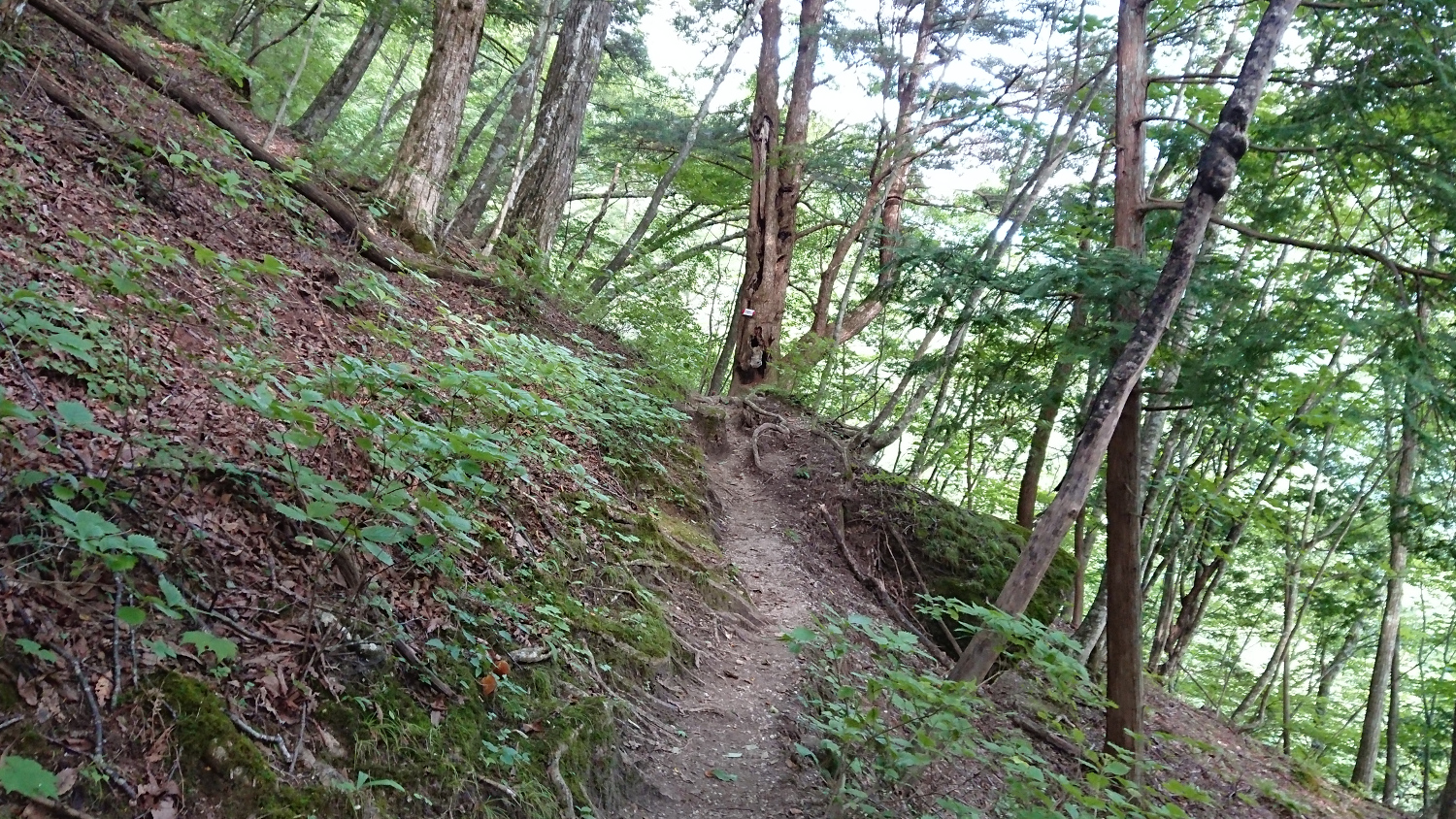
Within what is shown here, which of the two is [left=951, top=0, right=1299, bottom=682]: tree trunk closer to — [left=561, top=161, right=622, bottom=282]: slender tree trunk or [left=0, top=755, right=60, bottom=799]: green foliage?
[left=0, top=755, right=60, bottom=799]: green foliage

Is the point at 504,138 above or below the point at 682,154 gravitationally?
below

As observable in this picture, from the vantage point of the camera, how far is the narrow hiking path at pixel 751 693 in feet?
13.4

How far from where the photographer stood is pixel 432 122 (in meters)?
8.30

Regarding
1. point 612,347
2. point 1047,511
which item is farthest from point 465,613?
point 612,347

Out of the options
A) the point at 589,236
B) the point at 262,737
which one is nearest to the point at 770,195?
the point at 589,236

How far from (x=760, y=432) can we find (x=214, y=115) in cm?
750

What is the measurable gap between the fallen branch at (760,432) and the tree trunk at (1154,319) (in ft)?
18.0

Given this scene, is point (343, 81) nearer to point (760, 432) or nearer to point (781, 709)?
point (760, 432)

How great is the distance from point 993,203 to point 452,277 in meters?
10.5

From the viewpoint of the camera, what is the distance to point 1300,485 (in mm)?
12570

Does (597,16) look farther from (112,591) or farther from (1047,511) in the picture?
(112,591)

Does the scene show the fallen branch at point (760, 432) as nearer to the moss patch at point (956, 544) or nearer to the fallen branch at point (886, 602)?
the moss patch at point (956, 544)

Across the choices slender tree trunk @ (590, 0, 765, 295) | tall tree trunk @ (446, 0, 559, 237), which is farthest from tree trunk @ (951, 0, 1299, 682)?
tall tree trunk @ (446, 0, 559, 237)

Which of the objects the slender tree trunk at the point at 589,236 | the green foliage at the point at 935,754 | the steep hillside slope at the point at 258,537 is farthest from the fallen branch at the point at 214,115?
the green foliage at the point at 935,754
